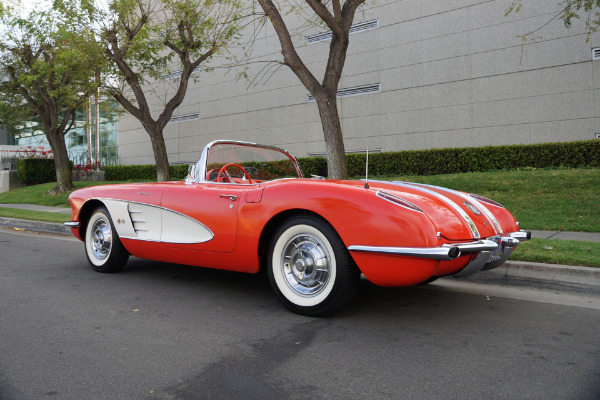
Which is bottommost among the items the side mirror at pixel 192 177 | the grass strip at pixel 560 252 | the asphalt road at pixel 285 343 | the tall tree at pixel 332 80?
the asphalt road at pixel 285 343

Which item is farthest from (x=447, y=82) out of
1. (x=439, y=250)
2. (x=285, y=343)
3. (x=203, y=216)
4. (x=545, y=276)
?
(x=285, y=343)

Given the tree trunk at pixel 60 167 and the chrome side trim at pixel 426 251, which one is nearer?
the chrome side trim at pixel 426 251

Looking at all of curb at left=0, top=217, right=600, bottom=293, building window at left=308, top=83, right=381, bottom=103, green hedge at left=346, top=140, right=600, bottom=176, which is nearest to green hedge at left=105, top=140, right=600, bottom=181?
green hedge at left=346, top=140, right=600, bottom=176

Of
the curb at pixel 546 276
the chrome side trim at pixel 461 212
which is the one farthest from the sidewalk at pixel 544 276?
the chrome side trim at pixel 461 212

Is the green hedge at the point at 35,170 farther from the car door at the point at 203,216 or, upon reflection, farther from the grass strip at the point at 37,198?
the car door at the point at 203,216

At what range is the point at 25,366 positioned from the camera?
2.72 metres

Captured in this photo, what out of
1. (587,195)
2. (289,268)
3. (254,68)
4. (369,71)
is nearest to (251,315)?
(289,268)

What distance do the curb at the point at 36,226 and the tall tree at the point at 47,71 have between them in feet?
14.5

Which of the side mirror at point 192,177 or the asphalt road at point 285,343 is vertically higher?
the side mirror at point 192,177

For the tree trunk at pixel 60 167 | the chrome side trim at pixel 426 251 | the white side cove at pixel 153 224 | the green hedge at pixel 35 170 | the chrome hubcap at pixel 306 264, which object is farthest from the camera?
the green hedge at pixel 35 170

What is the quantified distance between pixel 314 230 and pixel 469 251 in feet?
3.55

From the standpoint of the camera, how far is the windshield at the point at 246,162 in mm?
4824

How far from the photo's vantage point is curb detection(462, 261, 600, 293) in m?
4.54

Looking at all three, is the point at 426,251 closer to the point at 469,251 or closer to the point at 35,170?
the point at 469,251
